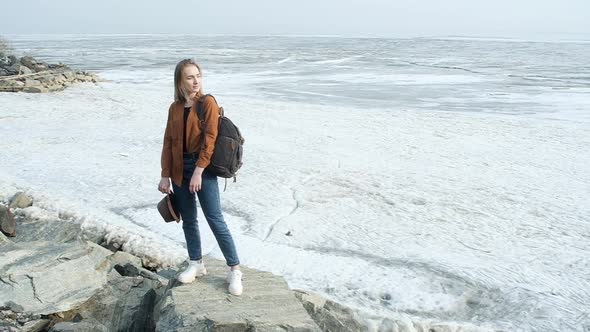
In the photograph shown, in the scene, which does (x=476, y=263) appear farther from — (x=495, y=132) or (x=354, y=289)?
(x=495, y=132)

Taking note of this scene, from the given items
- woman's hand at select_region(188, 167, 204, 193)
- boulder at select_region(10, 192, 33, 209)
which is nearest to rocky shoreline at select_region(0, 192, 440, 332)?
woman's hand at select_region(188, 167, 204, 193)

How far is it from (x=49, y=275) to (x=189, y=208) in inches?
47.4

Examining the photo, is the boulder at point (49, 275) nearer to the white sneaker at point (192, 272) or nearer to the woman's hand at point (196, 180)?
the white sneaker at point (192, 272)

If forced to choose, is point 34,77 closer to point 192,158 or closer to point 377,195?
point 377,195

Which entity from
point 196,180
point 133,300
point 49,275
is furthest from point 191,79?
point 49,275

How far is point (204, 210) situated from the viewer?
3854 mm

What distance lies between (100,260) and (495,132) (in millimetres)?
9184

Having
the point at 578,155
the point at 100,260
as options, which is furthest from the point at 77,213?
the point at 578,155

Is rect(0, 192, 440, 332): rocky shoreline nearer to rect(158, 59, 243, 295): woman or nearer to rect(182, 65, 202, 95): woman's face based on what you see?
rect(158, 59, 243, 295): woman

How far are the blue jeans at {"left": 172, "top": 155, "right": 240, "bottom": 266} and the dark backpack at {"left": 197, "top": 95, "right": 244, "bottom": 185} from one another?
124mm

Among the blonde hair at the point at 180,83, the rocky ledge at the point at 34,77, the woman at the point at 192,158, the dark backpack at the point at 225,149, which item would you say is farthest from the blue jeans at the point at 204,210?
the rocky ledge at the point at 34,77

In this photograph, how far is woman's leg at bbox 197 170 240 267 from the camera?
12.4 feet

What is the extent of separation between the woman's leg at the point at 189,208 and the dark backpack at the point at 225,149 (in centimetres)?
20

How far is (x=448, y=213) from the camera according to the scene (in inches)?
271
